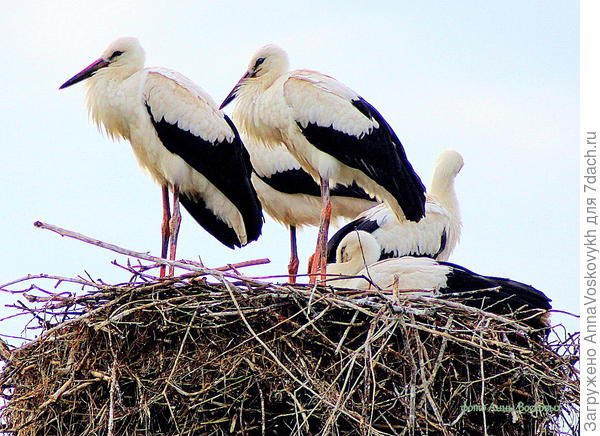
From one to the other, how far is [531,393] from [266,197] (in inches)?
191

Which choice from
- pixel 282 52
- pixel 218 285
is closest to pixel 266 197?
pixel 282 52

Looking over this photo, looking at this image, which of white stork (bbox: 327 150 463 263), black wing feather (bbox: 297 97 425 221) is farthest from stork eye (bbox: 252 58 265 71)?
white stork (bbox: 327 150 463 263)

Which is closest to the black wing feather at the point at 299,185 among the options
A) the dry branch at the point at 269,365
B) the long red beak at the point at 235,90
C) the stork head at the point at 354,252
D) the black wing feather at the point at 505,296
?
the stork head at the point at 354,252

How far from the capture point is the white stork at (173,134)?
367 inches

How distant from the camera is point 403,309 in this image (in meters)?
6.98

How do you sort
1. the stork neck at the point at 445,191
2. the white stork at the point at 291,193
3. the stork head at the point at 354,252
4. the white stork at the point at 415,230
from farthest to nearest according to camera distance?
1. the white stork at the point at 291,193
2. the stork neck at the point at 445,191
3. the white stork at the point at 415,230
4. the stork head at the point at 354,252

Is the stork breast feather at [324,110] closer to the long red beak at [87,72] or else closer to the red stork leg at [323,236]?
the red stork leg at [323,236]

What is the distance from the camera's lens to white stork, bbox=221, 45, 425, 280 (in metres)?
9.34

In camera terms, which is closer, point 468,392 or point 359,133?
point 468,392

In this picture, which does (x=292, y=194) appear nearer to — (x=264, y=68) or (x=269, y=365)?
(x=264, y=68)

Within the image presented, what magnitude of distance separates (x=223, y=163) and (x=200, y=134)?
0.25 m

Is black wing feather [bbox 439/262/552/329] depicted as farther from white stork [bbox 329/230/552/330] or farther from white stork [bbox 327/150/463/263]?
white stork [bbox 327/150/463/263]

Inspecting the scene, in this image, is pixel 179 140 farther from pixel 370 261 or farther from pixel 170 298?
pixel 170 298

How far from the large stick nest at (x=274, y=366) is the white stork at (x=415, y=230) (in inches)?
134
